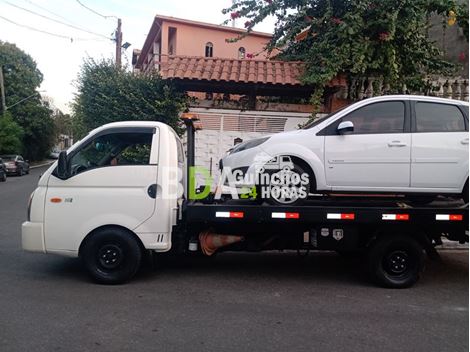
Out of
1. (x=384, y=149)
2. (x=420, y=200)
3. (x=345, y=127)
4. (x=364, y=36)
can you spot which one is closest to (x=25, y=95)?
(x=364, y=36)

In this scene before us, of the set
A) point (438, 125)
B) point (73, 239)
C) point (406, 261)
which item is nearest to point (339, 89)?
point (438, 125)

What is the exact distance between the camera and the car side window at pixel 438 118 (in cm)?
581

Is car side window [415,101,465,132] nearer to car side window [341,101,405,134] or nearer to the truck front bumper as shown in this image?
car side window [341,101,405,134]

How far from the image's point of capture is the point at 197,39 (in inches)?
941

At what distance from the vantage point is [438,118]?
19.2 ft

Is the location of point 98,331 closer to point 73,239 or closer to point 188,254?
point 73,239

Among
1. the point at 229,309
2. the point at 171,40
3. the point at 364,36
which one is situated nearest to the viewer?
the point at 229,309

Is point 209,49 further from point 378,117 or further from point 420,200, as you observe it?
point 420,200

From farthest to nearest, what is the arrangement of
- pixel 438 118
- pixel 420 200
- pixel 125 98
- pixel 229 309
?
pixel 125 98 → pixel 420 200 → pixel 438 118 → pixel 229 309

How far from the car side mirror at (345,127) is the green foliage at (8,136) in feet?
111

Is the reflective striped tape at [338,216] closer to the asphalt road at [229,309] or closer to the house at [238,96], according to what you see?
the asphalt road at [229,309]

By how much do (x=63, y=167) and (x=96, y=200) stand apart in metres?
0.58

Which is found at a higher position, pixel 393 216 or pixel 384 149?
pixel 384 149

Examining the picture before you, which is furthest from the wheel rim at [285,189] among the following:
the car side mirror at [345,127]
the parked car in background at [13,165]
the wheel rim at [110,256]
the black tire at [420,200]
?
the parked car in background at [13,165]
